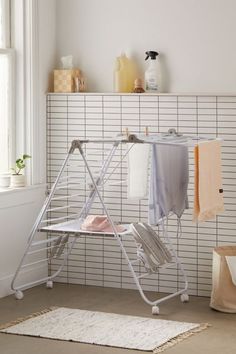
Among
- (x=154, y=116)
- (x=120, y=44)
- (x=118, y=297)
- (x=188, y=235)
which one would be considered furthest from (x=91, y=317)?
(x=120, y=44)

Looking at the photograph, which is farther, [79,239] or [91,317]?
[79,239]

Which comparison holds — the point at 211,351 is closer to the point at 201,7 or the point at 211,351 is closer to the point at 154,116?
the point at 154,116

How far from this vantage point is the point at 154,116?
214 inches

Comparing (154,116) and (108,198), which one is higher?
(154,116)

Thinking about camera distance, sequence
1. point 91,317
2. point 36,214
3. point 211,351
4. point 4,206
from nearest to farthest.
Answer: point 211,351
point 91,317
point 4,206
point 36,214

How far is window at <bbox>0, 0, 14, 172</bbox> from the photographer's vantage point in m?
5.51

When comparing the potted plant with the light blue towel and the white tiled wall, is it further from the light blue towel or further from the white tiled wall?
the light blue towel

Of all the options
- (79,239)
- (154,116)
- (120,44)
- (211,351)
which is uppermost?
(120,44)

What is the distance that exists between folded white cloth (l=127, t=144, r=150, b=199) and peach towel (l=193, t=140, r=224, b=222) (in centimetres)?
43

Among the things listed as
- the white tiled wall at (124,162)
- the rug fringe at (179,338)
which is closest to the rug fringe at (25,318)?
the white tiled wall at (124,162)

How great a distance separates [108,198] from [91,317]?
1.05 meters

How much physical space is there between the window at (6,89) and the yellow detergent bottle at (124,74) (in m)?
0.68

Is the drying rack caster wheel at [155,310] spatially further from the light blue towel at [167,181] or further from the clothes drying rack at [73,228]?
the light blue towel at [167,181]

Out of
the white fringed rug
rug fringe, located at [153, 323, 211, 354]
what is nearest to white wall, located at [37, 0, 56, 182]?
the white fringed rug
